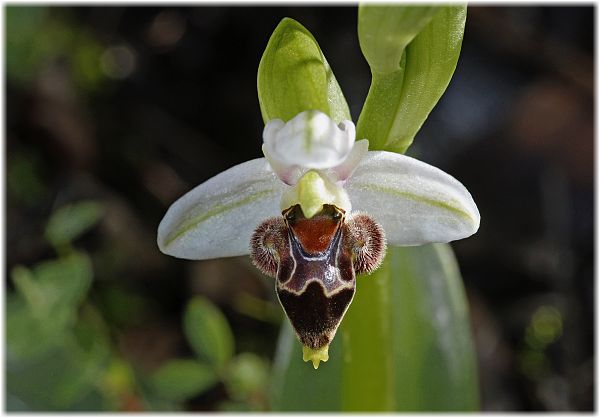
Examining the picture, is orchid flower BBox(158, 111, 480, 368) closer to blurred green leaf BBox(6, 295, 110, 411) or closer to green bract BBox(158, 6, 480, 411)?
green bract BBox(158, 6, 480, 411)

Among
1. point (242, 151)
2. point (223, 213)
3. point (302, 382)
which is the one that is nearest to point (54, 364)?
point (302, 382)

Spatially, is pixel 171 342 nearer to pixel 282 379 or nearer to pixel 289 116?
pixel 282 379

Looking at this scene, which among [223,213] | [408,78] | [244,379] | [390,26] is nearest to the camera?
[390,26]

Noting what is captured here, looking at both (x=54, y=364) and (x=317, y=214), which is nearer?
(x=317, y=214)

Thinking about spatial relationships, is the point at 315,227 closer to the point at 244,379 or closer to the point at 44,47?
the point at 244,379

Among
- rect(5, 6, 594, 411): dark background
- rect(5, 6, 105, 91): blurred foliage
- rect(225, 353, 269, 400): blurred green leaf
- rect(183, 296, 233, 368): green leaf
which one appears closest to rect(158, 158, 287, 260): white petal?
rect(183, 296, 233, 368): green leaf

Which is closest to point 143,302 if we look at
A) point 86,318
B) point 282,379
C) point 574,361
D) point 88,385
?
point 86,318

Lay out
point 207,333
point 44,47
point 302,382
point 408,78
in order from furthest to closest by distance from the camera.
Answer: point 44,47, point 207,333, point 302,382, point 408,78

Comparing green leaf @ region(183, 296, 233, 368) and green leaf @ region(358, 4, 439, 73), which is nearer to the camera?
green leaf @ region(358, 4, 439, 73)
